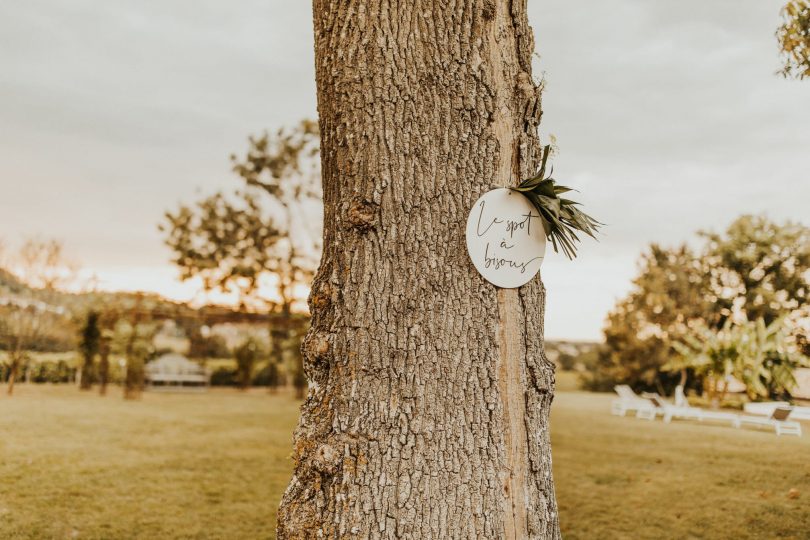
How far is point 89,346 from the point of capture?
4953 millimetres

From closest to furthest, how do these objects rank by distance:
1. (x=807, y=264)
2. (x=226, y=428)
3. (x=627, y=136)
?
(x=807, y=264) → (x=627, y=136) → (x=226, y=428)

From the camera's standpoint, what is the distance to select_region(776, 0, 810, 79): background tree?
3.44 meters

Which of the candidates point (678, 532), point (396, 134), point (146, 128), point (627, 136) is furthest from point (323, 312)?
point (146, 128)

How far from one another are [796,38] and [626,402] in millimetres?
3492

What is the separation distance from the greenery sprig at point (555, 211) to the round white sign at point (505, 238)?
23 mm

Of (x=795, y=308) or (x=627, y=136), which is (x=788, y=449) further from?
(x=627, y=136)

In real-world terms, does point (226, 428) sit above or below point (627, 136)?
below

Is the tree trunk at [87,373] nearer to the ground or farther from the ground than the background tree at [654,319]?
nearer to the ground

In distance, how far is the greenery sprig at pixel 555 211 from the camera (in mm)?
1690

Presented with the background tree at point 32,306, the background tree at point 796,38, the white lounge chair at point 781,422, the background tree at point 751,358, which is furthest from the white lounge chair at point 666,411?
the background tree at point 32,306

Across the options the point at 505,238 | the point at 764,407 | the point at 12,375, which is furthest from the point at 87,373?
the point at 764,407

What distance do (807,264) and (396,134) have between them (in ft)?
10.4

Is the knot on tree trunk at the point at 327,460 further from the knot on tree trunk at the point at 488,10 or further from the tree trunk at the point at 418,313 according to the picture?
the knot on tree trunk at the point at 488,10

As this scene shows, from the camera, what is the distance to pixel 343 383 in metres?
1.61
